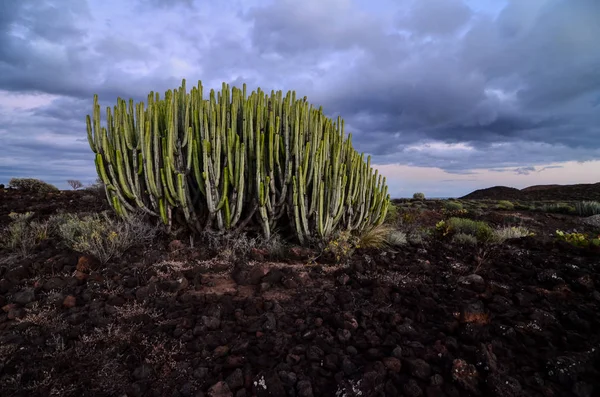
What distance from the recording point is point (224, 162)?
5555 millimetres

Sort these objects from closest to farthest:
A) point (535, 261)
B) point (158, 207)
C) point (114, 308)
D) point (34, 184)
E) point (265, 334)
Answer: point (265, 334), point (114, 308), point (535, 261), point (158, 207), point (34, 184)

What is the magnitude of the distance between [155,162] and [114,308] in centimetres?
261

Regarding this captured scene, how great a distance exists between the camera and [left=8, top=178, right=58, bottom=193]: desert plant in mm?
12844

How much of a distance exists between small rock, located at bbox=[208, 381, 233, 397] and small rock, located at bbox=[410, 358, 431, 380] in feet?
4.07

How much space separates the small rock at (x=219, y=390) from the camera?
2.46 meters

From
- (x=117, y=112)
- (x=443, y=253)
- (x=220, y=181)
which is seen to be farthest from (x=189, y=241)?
(x=443, y=253)

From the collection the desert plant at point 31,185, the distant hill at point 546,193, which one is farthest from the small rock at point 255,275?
the distant hill at point 546,193

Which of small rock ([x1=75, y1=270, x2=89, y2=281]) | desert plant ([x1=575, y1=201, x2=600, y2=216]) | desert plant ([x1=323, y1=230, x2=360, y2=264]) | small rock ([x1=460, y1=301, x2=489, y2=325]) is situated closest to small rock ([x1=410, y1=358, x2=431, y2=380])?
small rock ([x1=460, y1=301, x2=489, y2=325])

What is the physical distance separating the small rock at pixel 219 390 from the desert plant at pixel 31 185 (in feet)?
42.6

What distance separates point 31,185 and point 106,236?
402 inches

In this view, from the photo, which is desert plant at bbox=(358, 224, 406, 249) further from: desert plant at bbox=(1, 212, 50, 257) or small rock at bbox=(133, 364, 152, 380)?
desert plant at bbox=(1, 212, 50, 257)

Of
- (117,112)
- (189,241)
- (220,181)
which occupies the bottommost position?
(189,241)

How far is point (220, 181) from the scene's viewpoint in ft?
18.5

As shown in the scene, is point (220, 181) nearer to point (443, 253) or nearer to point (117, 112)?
point (117, 112)
